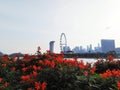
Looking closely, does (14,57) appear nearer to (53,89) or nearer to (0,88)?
→ (0,88)

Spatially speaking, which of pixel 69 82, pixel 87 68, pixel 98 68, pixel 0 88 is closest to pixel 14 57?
pixel 98 68

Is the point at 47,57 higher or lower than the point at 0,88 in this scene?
higher

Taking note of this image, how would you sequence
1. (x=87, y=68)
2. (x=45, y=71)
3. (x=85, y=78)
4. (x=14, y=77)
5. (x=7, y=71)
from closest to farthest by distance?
(x=85, y=78) → (x=45, y=71) → (x=87, y=68) → (x=14, y=77) → (x=7, y=71)

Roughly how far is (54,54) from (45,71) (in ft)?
12.5

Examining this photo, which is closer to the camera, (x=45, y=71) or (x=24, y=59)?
(x=45, y=71)

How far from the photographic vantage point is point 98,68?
33.5ft

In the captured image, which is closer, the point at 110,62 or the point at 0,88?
the point at 0,88

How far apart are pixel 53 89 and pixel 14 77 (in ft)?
11.0

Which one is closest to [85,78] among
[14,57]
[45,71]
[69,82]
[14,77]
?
[69,82]

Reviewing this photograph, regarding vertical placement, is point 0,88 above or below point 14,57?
below

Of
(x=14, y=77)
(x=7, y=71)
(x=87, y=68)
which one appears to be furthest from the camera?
(x=7, y=71)

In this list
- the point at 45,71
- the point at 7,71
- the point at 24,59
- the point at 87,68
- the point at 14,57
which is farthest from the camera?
the point at 14,57

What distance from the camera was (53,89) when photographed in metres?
6.48

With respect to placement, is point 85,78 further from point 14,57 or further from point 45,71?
point 14,57
